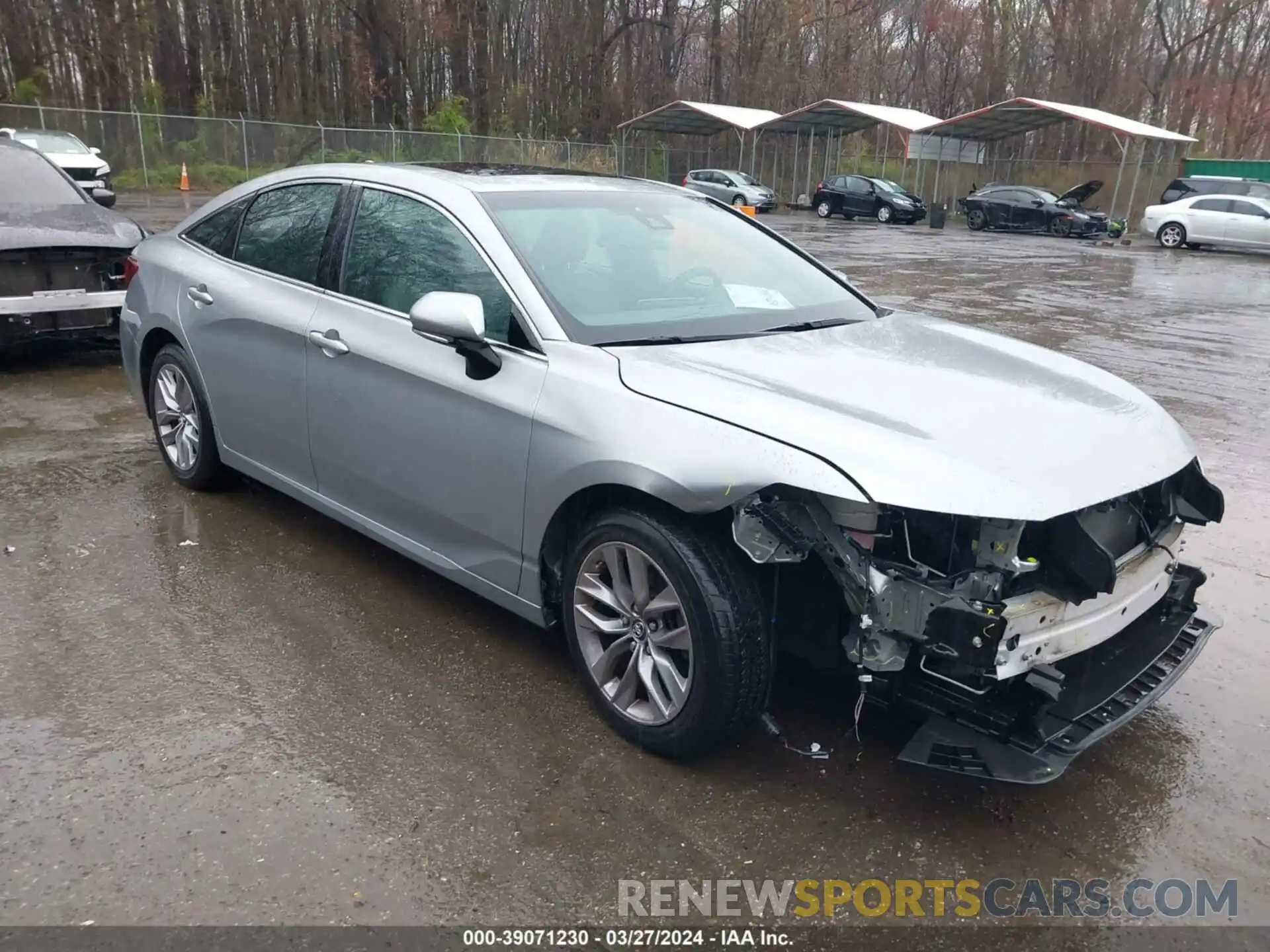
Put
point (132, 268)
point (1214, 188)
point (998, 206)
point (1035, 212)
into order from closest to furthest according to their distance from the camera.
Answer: point (132, 268), point (1214, 188), point (1035, 212), point (998, 206)

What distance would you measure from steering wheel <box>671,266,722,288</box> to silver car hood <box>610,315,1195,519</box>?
44 cm

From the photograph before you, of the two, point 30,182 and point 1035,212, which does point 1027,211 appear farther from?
point 30,182

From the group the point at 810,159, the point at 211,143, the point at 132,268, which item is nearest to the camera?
the point at 132,268

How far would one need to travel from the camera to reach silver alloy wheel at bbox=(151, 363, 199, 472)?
4945mm

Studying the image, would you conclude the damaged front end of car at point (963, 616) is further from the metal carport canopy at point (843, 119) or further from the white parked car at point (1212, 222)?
the metal carport canopy at point (843, 119)

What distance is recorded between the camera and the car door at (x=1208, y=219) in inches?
961

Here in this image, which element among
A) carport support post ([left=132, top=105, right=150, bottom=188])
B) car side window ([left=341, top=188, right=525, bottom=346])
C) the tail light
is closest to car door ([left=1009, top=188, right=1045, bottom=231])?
carport support post ([left=132, top=105, right=150, bottom=188])

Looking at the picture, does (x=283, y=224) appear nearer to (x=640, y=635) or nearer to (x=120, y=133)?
(x=640, y=635)

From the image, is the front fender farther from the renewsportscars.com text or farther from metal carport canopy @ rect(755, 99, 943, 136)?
metal carport canopy @ rect(755, 99, 943, 136)

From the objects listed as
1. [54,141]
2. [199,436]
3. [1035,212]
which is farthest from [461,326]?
[1035,212]

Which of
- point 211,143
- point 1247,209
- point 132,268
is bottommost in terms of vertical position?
point 1247,209

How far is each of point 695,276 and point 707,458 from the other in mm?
1321

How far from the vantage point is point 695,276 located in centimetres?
384

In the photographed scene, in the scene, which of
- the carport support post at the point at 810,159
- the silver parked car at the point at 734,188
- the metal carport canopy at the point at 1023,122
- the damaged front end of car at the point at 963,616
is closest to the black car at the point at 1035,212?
the metal carport canopy at the point at 1023,122
